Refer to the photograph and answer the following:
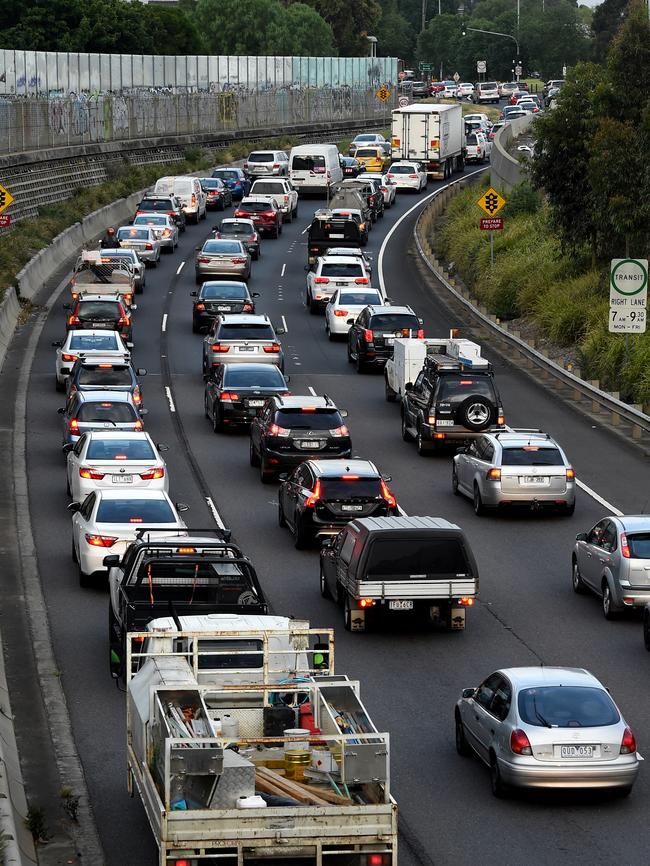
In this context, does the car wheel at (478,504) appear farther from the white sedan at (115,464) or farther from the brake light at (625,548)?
the brake light at (625,548)

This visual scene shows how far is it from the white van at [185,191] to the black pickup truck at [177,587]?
184ft

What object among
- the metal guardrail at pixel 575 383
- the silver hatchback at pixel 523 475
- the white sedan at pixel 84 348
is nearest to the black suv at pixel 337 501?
the silver hatchback at pixel 523 475

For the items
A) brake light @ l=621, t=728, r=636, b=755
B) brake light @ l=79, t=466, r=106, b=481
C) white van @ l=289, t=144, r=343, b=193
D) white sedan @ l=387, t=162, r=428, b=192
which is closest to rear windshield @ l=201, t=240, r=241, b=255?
white van @ l=289, t=144, r=343, b=193

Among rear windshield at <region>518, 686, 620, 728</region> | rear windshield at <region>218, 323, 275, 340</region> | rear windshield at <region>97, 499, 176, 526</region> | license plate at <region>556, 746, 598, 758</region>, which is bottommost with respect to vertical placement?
rear windshield at <region>218, 323, 275, 340</region>

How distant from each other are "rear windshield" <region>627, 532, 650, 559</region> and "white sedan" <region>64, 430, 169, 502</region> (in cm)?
826

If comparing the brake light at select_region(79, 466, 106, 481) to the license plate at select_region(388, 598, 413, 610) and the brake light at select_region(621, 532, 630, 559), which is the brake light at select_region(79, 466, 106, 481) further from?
the brake light at select_region(621, 532, 630, 559)

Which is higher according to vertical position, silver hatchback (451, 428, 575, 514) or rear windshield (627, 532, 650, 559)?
rear windshield (627, 532, 650, 559)

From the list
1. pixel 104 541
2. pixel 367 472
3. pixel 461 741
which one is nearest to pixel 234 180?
pixel 367 472

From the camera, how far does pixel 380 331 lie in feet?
144

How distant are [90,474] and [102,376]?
867 centimetres

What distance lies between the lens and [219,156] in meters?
97.9

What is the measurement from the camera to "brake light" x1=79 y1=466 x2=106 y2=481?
91.9ft

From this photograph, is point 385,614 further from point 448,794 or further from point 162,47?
point 162,47

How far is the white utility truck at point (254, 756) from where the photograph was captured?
472 inches
